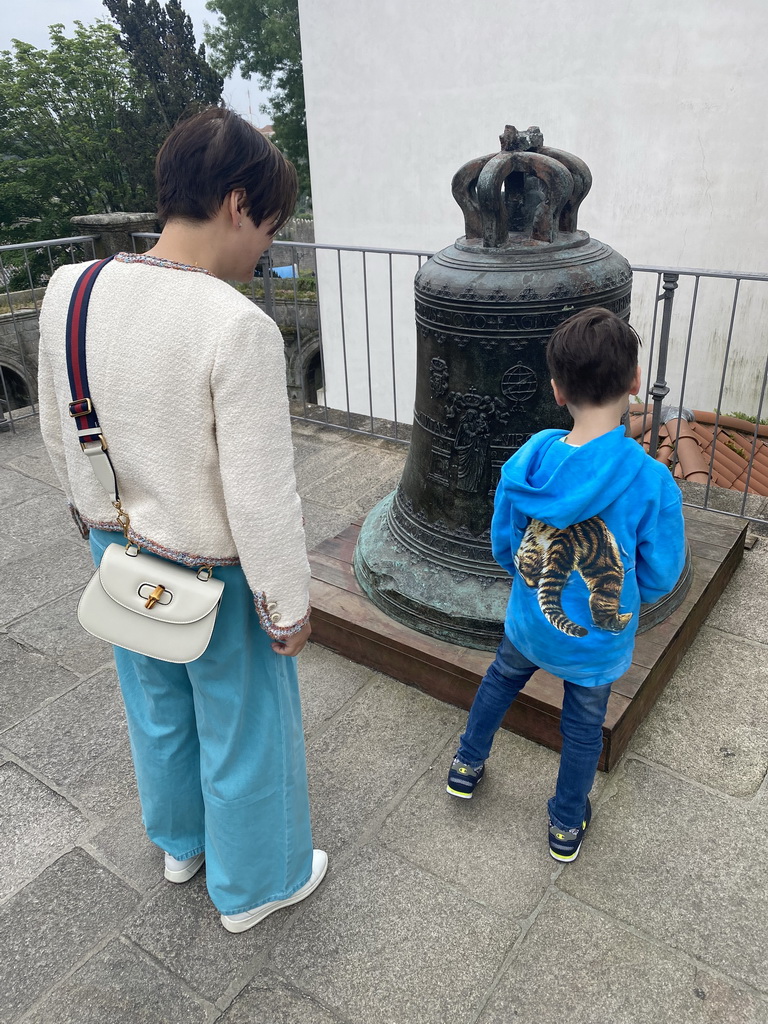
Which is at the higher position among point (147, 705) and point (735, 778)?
point (147, 705)

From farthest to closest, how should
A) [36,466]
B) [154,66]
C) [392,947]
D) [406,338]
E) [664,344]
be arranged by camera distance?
[154,66]
[406,338]
[36,466]
[664,344]
[392,947]

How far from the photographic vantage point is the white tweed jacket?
1410 millimetres

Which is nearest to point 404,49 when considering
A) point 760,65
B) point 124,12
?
point 760,65

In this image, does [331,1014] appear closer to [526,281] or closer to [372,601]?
[372,601]

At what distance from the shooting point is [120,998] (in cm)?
188

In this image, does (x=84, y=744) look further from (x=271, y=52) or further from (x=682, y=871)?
(x=271, y=52)

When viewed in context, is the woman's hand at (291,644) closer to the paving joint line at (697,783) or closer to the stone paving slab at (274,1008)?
the stone paving slab at (274,1008)

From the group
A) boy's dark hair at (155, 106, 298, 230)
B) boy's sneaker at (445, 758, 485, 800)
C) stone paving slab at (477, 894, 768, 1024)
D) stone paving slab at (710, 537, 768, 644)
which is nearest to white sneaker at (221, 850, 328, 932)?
boy's sneaker at (445, 758, 485, 800)

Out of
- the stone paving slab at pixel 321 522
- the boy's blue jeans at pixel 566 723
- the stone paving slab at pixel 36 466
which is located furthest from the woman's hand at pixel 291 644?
the stone paving slab at pixel 36 466

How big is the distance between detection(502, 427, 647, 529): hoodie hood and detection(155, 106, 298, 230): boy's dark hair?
854 millimetres

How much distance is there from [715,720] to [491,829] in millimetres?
926

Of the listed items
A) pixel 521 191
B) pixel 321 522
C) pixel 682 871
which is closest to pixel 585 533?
pixel 682 871

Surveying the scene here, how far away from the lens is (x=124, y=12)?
1218 inches

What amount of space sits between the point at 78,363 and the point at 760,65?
40.6 feet
